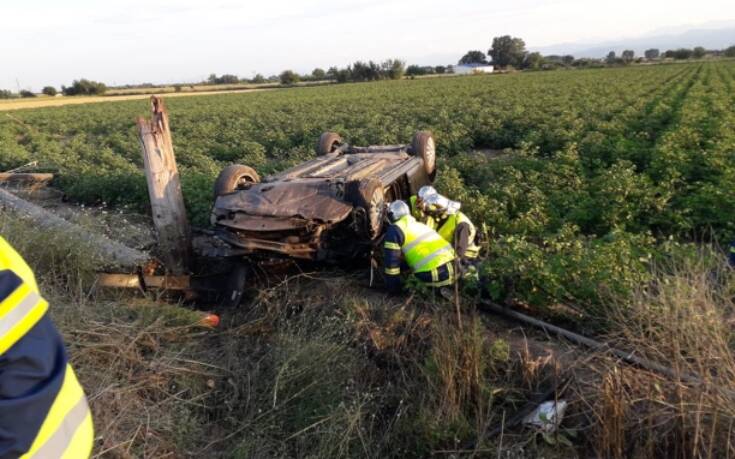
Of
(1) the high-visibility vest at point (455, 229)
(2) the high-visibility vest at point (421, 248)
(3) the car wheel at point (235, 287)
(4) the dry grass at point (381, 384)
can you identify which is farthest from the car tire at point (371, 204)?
(3) the car wheel at point (235, 287)

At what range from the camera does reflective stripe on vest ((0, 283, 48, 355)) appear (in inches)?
46.4

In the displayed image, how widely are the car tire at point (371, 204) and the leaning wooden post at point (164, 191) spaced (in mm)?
2024

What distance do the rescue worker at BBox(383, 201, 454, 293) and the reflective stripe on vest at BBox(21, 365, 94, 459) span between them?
3.86m

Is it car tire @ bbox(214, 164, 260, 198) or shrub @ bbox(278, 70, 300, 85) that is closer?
car tire @ bbox(214, 164, 260, 198)

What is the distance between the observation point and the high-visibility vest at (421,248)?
513 cm

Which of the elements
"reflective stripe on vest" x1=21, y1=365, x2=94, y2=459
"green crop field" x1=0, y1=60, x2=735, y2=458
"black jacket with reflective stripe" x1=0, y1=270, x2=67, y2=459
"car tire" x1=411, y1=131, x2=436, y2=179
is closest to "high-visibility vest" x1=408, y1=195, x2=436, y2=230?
"green crop field" x1=0, y1=60, x2=735, y2=458

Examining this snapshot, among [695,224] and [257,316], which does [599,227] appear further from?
[257,316]

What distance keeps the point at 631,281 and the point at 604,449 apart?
1673 mm

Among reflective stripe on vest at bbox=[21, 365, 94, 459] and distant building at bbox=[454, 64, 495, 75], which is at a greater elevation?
reflective stripe on vest at bbox=[21, 365, 94, 459]

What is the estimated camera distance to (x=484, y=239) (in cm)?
655

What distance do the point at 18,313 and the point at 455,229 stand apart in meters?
4.87

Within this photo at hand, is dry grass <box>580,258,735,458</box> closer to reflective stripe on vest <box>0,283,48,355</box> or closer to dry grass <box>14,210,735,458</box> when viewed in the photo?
dry grass <box>14,210,735,458</box>

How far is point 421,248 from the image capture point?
5188mm

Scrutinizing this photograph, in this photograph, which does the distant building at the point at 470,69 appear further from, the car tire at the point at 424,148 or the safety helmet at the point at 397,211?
the safety helmet at the point at 397,211
